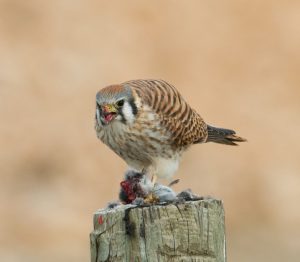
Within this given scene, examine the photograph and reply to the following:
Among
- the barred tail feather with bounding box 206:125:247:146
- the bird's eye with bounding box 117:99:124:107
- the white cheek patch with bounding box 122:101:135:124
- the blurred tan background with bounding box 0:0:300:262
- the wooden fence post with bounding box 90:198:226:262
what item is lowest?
the wooden fence post with bounding box 90:198:226:262

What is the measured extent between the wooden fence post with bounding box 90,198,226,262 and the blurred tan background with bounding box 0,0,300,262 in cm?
898

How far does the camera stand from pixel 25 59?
16.8 meters

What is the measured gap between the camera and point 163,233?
15.2 feet

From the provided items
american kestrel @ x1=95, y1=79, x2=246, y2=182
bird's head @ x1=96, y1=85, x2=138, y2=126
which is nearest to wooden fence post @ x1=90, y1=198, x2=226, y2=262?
bird's head @ x1=96, y1=85, x2=138, y2=126

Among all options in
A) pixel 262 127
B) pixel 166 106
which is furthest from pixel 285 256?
pixel 166 106

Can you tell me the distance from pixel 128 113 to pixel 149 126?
0.28 meters

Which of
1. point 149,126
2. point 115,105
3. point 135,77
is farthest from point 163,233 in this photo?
point 135,77

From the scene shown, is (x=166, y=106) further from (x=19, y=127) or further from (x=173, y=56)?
(x=173, y=56)

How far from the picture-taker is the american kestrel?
23.0ft

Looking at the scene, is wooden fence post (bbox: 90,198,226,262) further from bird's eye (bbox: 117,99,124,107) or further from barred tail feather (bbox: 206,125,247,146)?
barred tail feather (bbox: 206,125,247,146)

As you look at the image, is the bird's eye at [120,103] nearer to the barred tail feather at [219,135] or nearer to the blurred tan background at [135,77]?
the barred tail feather at [219,135]

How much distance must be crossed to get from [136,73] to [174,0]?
99.3 inches

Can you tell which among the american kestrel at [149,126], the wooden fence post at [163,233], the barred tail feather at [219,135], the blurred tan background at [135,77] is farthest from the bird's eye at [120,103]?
the blurred tan background at [135,77]

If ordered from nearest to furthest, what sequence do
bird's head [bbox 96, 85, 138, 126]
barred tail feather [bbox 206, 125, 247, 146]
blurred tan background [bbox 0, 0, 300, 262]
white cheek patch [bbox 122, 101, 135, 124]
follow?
1. bird's head [bbox 96, 85, 138, 126]
2. white cheek patch [bbox 122, 101, 135, 124]
3. barred tail feather [bbox 206, 125, 247, 146]
4. blurred tan background [bbox 0, 0, 300, 262]
